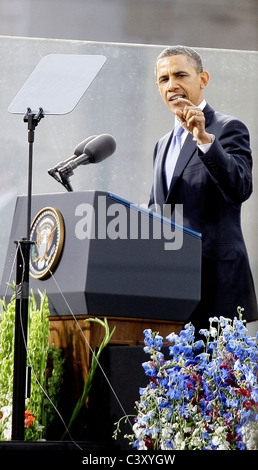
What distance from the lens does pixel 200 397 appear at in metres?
2.21

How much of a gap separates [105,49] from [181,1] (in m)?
0.75

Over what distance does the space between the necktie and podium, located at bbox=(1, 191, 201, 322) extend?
530mm

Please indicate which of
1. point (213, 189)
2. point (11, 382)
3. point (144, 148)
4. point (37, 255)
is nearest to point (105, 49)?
point (144, 148)

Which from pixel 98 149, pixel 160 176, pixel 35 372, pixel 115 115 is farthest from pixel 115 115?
pixel 35 372

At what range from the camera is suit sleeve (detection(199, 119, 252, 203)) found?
2744mm

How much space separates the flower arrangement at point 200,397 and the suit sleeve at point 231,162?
0.76 metres

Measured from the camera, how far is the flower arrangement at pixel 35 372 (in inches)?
92.7

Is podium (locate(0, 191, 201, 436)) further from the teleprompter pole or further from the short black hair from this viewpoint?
the short black hair

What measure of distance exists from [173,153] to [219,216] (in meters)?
0.41

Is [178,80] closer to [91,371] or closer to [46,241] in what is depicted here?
[46,241]

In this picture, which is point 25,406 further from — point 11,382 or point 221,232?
point 221,232

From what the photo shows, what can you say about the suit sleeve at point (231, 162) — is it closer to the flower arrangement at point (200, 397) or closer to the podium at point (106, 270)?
the podium at point (106, 270)

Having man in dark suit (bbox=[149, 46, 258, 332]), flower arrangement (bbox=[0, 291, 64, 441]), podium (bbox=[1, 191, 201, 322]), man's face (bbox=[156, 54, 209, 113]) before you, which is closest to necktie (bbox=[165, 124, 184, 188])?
man in dark suit (bbox=[149, 46, 258, 332])

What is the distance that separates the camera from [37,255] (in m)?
2.55
